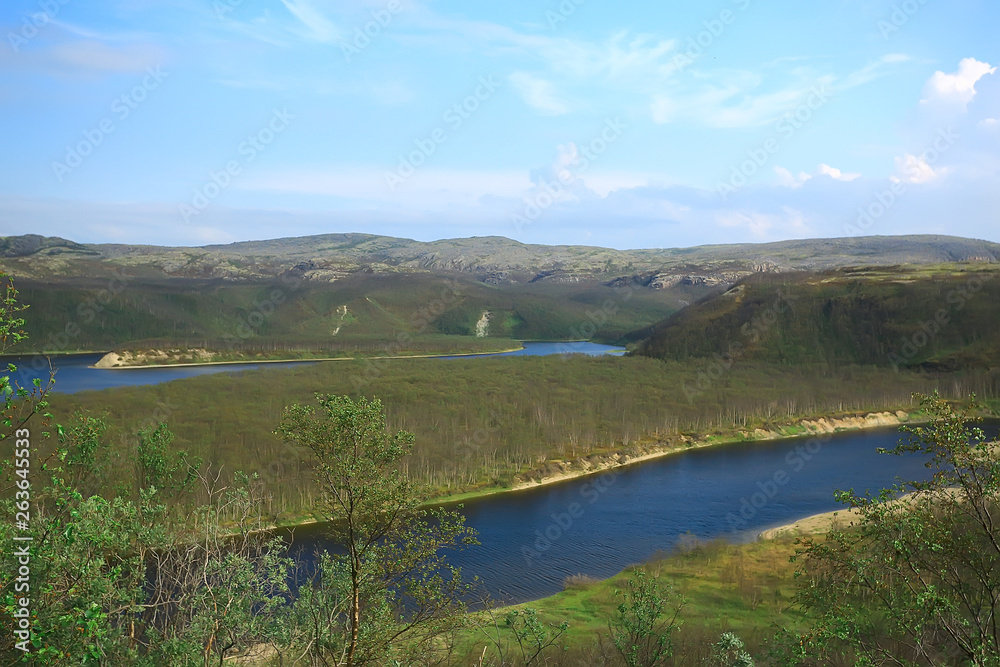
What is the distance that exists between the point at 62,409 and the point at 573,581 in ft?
192

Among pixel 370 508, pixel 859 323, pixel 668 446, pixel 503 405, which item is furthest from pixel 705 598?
pixel 859 323

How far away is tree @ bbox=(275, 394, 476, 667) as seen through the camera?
11680mm

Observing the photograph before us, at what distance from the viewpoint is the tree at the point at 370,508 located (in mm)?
11680

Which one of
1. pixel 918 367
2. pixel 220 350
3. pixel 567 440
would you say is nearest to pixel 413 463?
pixel 567 440

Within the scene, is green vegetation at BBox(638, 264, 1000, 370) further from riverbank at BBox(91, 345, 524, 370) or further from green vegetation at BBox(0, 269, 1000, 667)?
riverbank at BBox(91, 345, 524, 370)

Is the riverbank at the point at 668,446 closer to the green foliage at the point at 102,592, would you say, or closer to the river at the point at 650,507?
the river at the point at 650,507

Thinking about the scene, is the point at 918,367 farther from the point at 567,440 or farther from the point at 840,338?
the point at 567,440

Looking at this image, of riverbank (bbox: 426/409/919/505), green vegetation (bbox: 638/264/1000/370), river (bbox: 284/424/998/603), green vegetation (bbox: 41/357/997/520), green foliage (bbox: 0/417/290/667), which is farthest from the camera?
green vegetation (bbox: 638/264/1000/370)

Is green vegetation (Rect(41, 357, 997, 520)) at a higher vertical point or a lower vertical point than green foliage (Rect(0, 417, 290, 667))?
lower

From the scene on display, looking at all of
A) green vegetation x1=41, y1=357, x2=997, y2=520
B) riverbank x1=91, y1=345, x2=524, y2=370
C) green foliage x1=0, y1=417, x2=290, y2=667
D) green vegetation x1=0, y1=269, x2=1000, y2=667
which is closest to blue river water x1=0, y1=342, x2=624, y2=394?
riverbank x1=91, y1=345, x2=524, y2=370

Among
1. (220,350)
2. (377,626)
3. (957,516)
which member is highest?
(957,516)

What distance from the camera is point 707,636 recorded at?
85.1 feet

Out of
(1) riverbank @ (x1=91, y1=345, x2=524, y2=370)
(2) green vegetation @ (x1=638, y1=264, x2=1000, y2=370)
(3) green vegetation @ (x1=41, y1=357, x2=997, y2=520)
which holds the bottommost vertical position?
(1) riverbank @ (x1=91, y1=345, x2=524, y2=370)

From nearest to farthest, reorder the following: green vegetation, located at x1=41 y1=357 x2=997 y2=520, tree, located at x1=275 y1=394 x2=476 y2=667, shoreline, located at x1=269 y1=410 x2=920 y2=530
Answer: tree, located at x1=275 y1=394 x2=476 y2=667 < shoreline, located at x1=269 y1=410 x2=920 y2=530 < green vegetation, located at x1=41 y1=357 x2=997 y2=520
